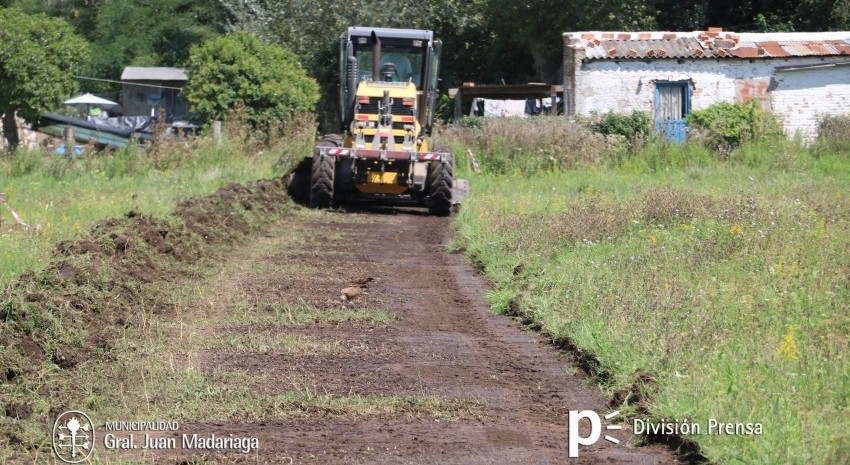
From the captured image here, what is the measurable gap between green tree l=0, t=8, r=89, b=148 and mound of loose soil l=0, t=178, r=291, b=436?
555 inches

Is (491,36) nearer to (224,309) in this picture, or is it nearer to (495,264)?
(495,264)

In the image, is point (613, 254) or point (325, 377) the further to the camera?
point (613, 254)

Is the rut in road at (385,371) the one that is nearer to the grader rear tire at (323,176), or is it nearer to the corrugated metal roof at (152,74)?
the grader rear tire at (323,176)

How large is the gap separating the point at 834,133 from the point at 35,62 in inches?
784

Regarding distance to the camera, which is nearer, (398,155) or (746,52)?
(398,155)

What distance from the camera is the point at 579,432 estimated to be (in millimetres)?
6129

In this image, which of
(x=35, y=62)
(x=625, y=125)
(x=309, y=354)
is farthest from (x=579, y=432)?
(x=35, y=62)

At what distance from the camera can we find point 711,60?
93.1ft

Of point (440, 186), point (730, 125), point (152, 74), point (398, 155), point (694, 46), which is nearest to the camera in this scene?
point (398, 155)

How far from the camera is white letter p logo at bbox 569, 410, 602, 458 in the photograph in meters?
5.87

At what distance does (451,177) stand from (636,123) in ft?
30.8

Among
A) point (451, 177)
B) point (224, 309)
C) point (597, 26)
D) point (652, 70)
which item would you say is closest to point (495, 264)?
point (224, 309)

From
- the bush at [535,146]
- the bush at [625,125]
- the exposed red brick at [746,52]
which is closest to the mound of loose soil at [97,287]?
the bush at [535,146]

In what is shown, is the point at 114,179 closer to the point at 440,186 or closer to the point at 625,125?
the point at 440,186
